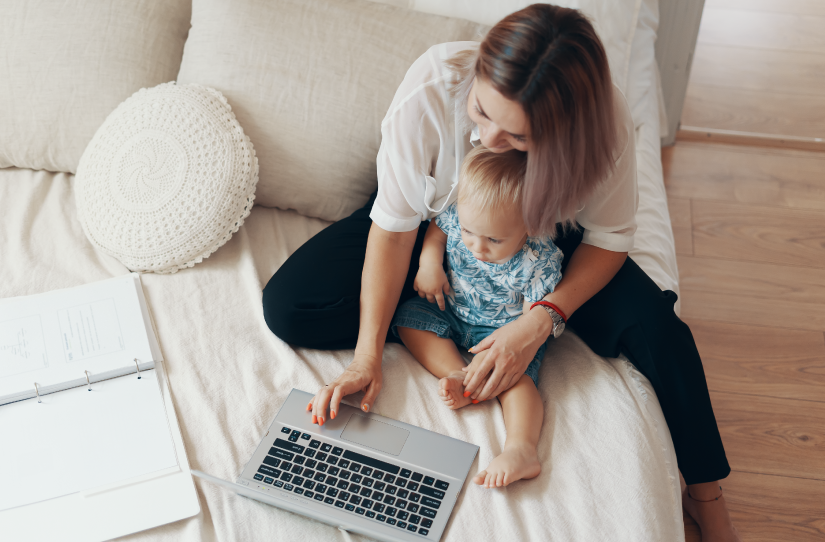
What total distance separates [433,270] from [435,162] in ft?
0.57

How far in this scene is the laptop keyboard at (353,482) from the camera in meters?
0.90

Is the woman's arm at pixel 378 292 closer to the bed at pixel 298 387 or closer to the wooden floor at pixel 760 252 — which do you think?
the bed at pixel 298 387

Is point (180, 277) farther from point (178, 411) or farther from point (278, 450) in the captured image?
point (278, 450)

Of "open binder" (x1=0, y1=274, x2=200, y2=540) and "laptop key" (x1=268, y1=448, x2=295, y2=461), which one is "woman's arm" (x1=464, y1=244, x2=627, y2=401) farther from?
"open binder" (x1=0, y1=274, x2=200, y2=540)

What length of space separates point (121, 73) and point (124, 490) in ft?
2.70

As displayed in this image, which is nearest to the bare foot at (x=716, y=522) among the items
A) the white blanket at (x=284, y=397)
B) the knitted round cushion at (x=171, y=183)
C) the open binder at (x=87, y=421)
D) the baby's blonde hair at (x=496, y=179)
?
the white blanket at (x=284, y=397)

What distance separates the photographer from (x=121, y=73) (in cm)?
133

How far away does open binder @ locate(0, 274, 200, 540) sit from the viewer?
902 millimetres

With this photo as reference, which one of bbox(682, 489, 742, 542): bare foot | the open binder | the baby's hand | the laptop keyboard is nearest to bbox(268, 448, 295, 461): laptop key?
the laptop keyboard

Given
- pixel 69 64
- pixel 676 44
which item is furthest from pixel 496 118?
pixel 676 44

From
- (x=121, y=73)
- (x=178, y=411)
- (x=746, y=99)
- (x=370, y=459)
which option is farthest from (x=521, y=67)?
(x=746, y=99)

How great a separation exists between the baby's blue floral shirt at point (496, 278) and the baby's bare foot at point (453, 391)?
0.43 ft

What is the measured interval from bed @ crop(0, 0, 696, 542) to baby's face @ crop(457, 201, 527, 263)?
226 mm

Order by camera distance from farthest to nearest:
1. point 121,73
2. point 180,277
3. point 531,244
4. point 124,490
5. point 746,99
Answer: point 746,99 < point 121,73 < point 180,277 < point 531,244 < point 124,490
